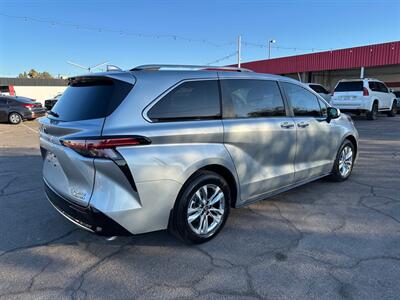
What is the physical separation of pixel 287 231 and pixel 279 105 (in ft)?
5.20

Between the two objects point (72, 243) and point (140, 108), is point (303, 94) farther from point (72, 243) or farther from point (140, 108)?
point (72, 243)

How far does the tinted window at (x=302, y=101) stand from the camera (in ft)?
14.5

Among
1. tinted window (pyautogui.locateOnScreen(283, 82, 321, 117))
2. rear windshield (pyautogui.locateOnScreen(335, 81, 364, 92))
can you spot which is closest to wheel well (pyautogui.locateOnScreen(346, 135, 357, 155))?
tinted window (pyautogui.locateOnScreen(283, 82, 321, 117))

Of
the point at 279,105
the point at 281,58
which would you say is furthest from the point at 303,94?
the point at 281,58

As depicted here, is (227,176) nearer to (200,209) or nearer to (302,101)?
(200,209)

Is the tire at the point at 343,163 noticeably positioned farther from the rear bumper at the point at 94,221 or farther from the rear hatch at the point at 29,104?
the rear hatch at the point at 29,104

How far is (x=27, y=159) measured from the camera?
767 centimetres

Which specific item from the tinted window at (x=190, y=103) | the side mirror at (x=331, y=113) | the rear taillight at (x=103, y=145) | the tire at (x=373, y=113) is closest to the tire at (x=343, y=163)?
the side mirror at (x=331, y=113)

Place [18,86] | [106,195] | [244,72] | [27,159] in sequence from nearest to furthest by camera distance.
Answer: [106,195]
[244,72]
[27,159]
[18,86]

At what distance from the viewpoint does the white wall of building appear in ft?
150

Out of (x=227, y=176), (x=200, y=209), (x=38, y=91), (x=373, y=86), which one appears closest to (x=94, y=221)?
(x=200, y=209)

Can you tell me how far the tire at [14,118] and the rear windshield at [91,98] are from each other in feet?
53.3

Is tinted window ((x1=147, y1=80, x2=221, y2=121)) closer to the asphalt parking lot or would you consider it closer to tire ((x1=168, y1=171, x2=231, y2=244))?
tire ((x1=168, y1=171, x2=231, y2=244))

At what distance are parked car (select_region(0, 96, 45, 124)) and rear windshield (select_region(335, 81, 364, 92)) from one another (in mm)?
16171
